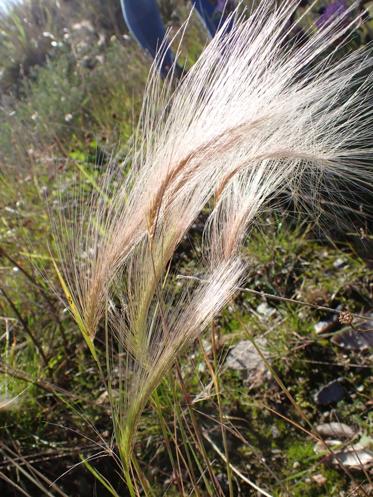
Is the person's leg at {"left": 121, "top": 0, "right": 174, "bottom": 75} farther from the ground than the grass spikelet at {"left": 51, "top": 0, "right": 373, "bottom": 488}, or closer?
closer

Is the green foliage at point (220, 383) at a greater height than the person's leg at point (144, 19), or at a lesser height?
lesser

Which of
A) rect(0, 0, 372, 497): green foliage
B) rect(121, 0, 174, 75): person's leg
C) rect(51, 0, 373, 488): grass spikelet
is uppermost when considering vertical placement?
rect(51, 0, 373, 488): grass spikelet

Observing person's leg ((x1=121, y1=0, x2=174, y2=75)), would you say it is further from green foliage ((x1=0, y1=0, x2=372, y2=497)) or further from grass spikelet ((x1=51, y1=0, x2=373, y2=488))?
grass spikelet ((x1=51, y1=0, x2=373, y2=488))

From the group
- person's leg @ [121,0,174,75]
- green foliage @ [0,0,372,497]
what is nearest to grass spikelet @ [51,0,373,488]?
green foliage @ [0,0,372,497]

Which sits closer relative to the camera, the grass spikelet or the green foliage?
the grass spikelet

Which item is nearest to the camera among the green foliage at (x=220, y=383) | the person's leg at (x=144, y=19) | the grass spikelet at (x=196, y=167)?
the grass spikelet at (x=196, y=167)

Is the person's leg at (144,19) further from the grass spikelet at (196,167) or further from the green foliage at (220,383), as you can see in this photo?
the grass spikelet at (196,167)

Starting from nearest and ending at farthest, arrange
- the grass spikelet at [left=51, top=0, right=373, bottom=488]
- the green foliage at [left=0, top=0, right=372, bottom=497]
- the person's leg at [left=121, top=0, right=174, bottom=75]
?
the grass spikelet at [left=51, top=0, right=373, bottom=488]
the green foliage at [left=0, top=0, right=372, bottom=497]
the person's leg at [left=121, top=0, right=174, bottom=75]

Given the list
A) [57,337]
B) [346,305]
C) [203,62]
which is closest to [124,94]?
[57,337]

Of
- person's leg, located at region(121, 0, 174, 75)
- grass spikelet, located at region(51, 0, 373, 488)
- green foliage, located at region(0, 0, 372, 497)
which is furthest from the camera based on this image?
person's leg, located at region(121, 0, 174, 75)

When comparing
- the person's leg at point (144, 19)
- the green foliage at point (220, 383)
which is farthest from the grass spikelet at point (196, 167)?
the person's leg at point (144, 19)

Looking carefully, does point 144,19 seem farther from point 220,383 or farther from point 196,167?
point 196,167

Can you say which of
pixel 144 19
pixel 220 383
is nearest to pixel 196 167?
pixel 220 383

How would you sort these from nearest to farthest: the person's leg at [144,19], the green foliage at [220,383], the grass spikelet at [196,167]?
1. the grass spikelet at [196,167]
2. the green foliage at [220,383]
3. the person's leg at [144,19]
